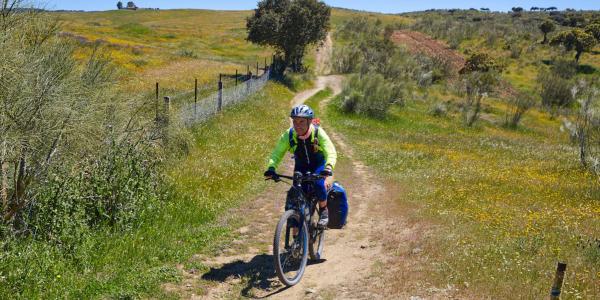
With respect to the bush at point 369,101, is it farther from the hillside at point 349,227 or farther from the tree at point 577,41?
the tree at point 577,41

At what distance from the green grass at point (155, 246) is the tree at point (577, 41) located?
66483mm

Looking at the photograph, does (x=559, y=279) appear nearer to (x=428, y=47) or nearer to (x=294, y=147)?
(x=294, y=147)

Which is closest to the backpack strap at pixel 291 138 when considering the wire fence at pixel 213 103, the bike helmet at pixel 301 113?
the bike helmet at pixel 301 113

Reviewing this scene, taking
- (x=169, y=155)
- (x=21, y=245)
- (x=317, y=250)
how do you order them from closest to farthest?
1. (x=21, y=245)
2. (x=317, y=250)
3. (x=169, y=155)

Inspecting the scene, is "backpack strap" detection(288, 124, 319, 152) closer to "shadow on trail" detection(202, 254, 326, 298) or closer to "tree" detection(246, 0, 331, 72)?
"shadow on trail" detection(202, 254, 326, 298)

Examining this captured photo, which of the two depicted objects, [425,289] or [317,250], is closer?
[425,289]

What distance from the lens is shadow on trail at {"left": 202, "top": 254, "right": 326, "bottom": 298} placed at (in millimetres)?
6516

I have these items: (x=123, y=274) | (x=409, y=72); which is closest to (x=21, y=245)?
(x=123, y=274)

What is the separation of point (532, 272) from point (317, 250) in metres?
2.96

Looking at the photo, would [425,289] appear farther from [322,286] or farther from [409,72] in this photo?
[409,72]

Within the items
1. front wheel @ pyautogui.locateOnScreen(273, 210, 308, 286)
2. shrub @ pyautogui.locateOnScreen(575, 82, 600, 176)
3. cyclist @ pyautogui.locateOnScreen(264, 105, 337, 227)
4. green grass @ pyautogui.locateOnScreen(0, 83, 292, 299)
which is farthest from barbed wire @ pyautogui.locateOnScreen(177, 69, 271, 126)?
shrub @ pyautogui.locateOnScreen(575, 82, 600, 176)

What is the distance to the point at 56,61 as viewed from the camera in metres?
7.78

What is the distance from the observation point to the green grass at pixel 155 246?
5637 millimetres

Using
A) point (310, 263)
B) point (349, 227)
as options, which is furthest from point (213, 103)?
point (310, 263)
